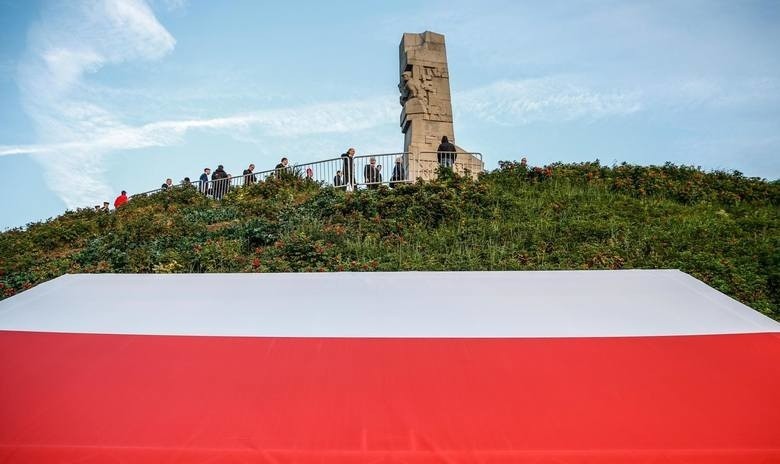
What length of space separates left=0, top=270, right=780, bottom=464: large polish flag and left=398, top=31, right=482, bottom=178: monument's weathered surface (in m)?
15.2

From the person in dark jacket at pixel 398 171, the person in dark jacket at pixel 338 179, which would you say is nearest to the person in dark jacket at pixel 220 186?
the person in dark jacket at pixel 338 179

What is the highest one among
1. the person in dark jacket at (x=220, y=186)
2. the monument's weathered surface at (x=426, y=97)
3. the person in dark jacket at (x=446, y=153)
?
the monument's weathered surface at (x=426, y=97)

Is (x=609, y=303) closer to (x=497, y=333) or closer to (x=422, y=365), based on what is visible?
(x=497, y=333)

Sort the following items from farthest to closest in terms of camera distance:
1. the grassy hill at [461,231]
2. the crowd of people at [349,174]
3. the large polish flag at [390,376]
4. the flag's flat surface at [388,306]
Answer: the crowd of people at [349,174]
the grassy hill at [461,231]
the flag's flat surface at [388,306]
the large polish flag at [390,376]

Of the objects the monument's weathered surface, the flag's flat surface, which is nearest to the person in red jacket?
the monument's weathered surface

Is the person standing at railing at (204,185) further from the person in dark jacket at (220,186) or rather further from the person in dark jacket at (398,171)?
the person in dark jacket at (398,171)

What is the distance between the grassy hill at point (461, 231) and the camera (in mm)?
9297

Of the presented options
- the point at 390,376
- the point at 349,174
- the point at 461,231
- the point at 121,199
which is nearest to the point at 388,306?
the point at 390,376

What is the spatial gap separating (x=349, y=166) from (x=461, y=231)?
7520 millimetres

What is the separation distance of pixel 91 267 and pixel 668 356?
996cm

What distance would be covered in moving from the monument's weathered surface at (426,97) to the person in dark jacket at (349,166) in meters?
2.11

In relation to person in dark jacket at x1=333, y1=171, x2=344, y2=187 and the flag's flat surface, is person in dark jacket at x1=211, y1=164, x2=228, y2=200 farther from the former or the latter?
the flag's flat surface

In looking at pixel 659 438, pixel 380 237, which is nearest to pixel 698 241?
pixel 380 237

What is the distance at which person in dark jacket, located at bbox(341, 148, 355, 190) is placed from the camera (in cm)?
1750
